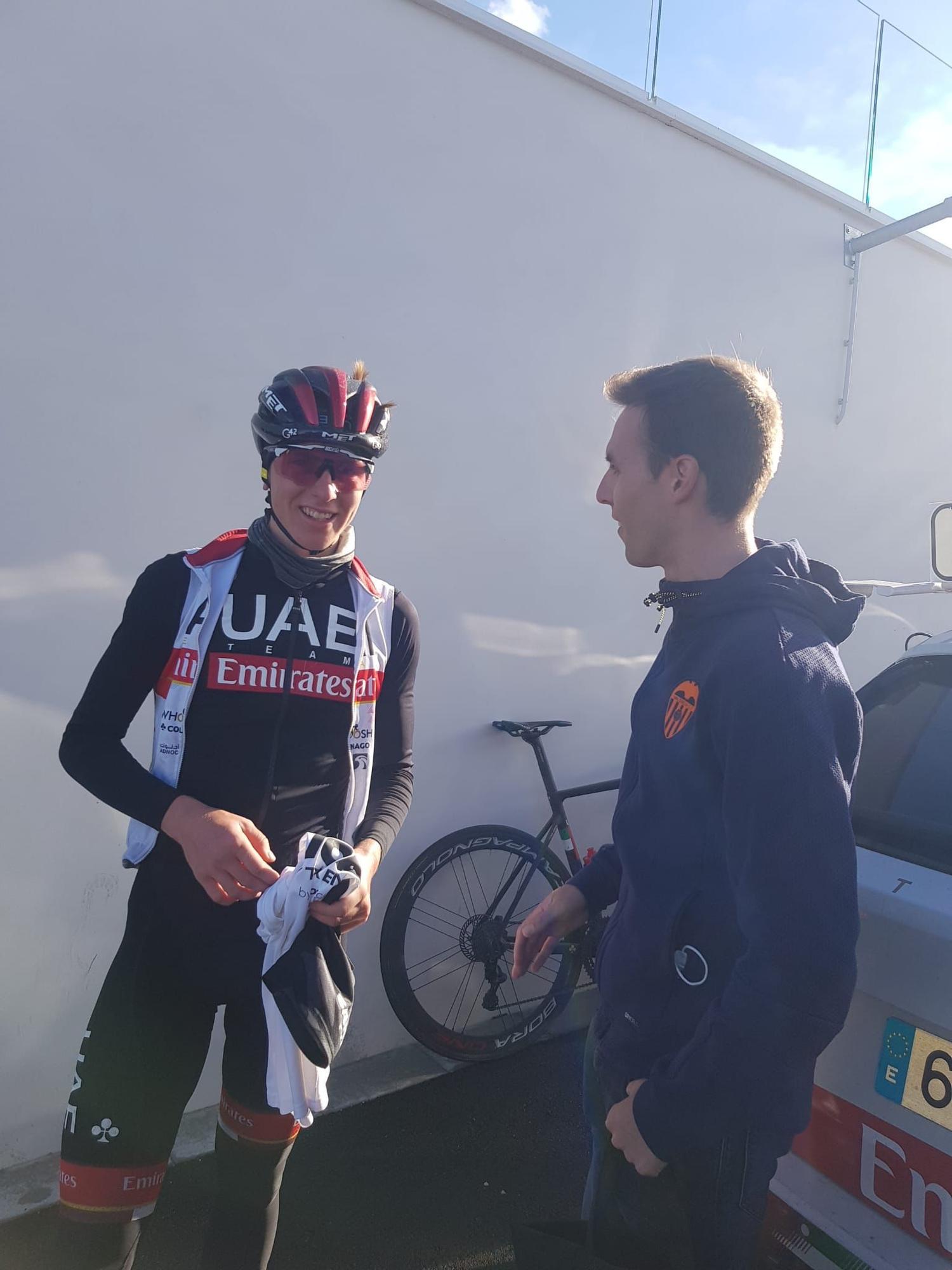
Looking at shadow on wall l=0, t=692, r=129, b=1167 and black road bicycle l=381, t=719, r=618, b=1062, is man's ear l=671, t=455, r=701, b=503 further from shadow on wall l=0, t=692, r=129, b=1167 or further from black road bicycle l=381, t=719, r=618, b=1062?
black road bicycle l=381, t=719, r=618, b=1062

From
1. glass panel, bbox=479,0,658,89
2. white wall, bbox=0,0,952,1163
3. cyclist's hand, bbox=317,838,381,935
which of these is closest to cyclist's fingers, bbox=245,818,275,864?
cyclist's hand, bbox=317,838,381,935

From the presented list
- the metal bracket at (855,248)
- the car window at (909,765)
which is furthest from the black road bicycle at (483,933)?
the metal bracket at (855,248)

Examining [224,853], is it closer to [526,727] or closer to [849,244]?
[526,727]

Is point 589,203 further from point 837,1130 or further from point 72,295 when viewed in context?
point 837,1130

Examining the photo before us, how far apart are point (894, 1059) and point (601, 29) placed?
12.5ft

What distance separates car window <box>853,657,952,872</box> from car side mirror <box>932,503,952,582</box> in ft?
2.31

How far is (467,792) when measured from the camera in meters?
3.50

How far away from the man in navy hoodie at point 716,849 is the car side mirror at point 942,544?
1.53 m

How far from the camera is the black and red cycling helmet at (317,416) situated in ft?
5.59

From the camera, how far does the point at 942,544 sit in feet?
9.02

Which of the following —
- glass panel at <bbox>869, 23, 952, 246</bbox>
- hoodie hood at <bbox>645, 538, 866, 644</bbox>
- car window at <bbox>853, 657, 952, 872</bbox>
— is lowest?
car window at <bbox>853, 657, 952, 872</bbox>

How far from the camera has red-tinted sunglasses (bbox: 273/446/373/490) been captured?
5.60 ft

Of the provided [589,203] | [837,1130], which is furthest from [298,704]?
[589,203]

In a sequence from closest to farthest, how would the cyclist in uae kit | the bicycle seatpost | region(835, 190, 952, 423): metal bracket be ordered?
1. the cyclist in uae kit
2. the bicycle seatpost
3. region(835, 190, 952, 423): metal bracket
